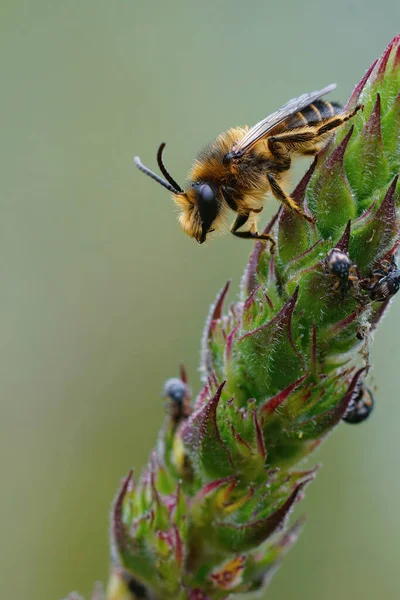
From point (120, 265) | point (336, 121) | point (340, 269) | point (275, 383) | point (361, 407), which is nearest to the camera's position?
point (340, 269)

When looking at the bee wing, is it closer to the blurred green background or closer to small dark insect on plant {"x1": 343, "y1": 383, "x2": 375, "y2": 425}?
small dark insect on plant {"x1": 343, "y1": 383, "x2": 375, "y2": 425}

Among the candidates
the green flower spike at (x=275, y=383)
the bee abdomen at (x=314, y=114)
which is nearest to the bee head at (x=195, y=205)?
the bee abdomen at (x=314, y=114)

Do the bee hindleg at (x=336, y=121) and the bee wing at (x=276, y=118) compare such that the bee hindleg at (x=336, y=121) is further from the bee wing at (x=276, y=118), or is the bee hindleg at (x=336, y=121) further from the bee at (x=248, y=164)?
the bee wing at (x=276, y=118)

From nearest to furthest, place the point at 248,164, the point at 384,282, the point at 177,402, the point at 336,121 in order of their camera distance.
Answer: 1. the point at 384,282
2. the point at 336,121
3. the point at 177,402
4. the point at 248,164

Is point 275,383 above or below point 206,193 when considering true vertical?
below

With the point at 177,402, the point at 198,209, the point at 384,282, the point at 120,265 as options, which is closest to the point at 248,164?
the point at 198,209

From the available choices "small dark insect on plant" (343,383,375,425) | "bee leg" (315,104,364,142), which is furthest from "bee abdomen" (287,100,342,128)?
"small dark insect on plant" (343,383,375,425)

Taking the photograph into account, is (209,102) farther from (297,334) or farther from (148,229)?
(297,334)

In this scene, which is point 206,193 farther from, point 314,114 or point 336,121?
point 336,121

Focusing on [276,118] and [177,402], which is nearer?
[177,402]

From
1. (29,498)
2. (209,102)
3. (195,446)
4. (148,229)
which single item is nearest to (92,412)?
(29,498)
